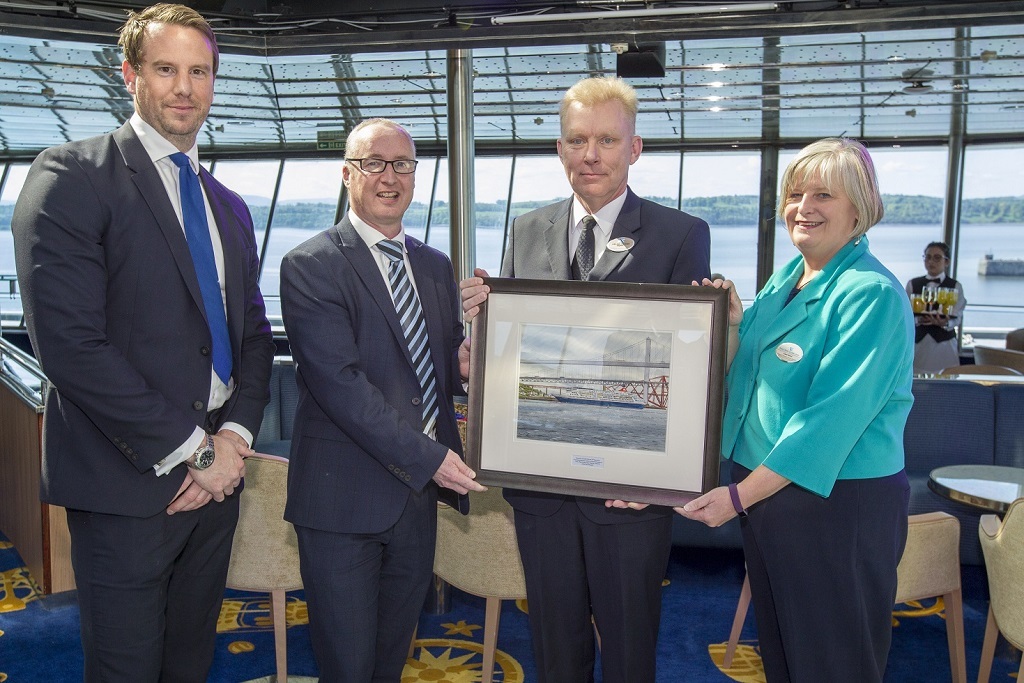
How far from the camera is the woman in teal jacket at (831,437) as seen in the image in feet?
6.20

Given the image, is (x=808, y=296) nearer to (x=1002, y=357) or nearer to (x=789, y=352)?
(x=789, y=352)

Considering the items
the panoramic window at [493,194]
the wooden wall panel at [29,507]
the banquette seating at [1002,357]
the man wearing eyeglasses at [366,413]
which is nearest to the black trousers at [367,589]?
the man wearing eyeglasses at [366,413]

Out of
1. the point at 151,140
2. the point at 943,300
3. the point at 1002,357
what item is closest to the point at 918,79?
the point at 943,300

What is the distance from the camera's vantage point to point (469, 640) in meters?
3.77

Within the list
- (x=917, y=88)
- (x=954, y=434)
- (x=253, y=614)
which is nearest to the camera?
(x=253, y=614)

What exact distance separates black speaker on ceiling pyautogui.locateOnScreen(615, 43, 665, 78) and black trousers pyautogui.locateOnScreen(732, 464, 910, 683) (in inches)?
167

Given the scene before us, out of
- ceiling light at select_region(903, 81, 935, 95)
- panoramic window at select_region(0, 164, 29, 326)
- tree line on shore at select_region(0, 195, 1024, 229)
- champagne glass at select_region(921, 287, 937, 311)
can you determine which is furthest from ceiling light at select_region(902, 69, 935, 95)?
panoramic window at select_region(0, 164, 29, 326)

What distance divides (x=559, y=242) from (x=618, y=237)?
163 mm

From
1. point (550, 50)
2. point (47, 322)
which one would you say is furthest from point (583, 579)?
point (550, 50)

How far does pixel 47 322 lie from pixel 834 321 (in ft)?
5.57

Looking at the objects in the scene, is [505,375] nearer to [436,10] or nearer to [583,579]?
[583,579]

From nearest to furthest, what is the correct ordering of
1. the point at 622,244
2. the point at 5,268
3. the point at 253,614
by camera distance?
the point at 622,244, the point at 253,614, the point at 5,268

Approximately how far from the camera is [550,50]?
9633mm

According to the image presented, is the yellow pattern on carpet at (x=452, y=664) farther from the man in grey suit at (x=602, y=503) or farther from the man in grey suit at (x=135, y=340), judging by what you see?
the man in grey suit at (x=135, y=340)
